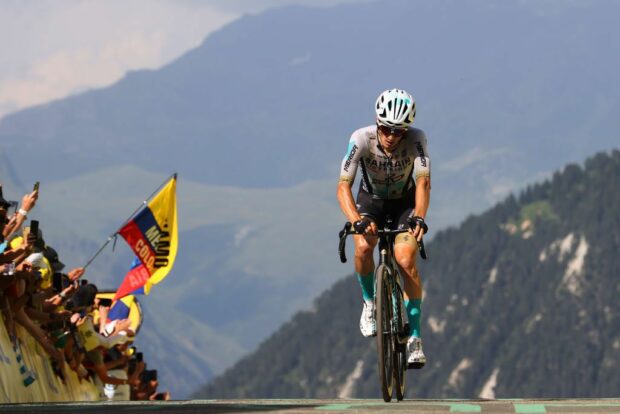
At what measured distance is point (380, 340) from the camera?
1761 cm

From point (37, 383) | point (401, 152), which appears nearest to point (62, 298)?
point (37, 383)

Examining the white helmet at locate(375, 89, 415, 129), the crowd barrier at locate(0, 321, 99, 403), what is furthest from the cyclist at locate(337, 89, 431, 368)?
the crowd barrier at locate(0, 321, 99, 403)

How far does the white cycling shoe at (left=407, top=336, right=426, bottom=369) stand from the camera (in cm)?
1853

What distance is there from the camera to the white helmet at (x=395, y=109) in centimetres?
1806

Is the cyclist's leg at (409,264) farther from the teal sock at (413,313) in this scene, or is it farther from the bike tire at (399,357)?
the bike tire at (399,357)

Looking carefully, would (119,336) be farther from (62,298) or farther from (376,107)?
(376,107)

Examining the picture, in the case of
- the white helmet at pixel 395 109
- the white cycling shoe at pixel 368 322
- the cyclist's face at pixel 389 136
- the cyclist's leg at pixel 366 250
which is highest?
the white helmet at pixel 395 109

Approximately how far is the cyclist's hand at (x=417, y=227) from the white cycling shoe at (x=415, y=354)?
1.10 metres

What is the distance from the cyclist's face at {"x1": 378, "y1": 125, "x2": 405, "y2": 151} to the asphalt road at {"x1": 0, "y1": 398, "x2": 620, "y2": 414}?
2.47 metres

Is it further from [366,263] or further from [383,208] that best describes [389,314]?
[383,208]

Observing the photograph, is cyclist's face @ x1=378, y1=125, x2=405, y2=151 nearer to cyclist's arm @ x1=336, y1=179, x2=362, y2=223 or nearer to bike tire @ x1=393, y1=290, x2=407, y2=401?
cyclist's arm @ x1=336, y1=179, x2=362, y2=223

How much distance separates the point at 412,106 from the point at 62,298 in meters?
7.80

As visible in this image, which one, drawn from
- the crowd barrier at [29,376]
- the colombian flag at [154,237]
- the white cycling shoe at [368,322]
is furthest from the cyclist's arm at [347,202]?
the colombian flag at [154,237]

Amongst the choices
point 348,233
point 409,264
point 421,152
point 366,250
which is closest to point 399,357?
point 409,264
